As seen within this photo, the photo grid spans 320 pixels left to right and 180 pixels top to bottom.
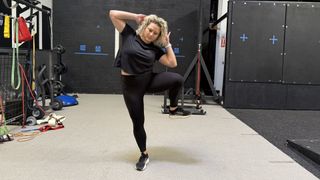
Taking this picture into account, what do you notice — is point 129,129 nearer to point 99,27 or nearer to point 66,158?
point 66,158

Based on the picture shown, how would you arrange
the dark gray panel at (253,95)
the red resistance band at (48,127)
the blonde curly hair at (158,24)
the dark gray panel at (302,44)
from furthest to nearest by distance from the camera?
the dark gray panel at (253,95) → the dark gray panel at (302,44) → the red resistance band at (48,127) → the blonde curly hair at (158,24)

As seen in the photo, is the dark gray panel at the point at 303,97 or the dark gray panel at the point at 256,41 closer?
the dark gray panel at the point at 256,41

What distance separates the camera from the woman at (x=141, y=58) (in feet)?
9.03

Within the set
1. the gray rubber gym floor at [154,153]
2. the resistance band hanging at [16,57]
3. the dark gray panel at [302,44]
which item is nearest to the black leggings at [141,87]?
the gray rubber gym floor at [154,153]

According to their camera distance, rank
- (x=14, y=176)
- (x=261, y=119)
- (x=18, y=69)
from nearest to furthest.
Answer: (x=14, y=176), (x=18, y=69), (x=261, y=119)

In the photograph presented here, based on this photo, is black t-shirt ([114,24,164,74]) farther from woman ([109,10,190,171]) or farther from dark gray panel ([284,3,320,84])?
dark gray panel ([284,3,320,84])

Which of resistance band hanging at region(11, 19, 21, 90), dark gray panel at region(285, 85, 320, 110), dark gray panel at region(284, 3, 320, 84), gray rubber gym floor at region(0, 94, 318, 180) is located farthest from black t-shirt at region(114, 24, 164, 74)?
dark gray panel at region(285, 85, 320, 110)

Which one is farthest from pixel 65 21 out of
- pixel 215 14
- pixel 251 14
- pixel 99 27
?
pixel 251 14

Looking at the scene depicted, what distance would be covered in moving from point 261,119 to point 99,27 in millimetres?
4630

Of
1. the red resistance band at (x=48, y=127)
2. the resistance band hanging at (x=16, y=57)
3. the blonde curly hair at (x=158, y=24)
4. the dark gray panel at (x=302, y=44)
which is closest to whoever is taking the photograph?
the blonde curly hair at (x=158, y=24)

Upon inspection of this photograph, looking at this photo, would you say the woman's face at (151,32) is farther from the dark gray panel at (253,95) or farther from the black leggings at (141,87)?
the dark gray panel at (253,95)

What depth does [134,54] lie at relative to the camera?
108 inches

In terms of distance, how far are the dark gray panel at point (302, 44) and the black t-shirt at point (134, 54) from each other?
442cm

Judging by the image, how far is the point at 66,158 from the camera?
3.18 meters
